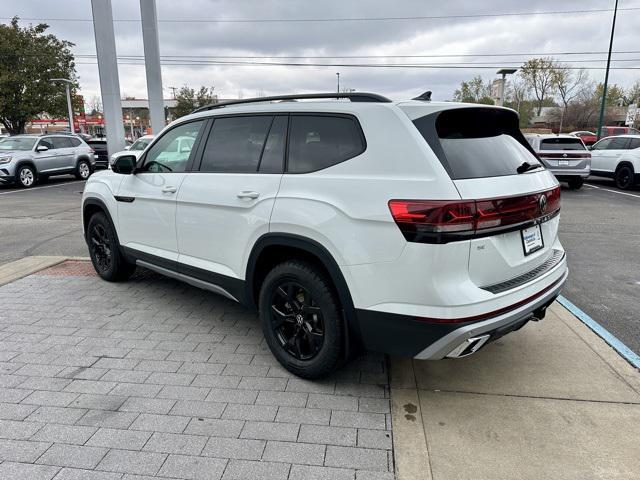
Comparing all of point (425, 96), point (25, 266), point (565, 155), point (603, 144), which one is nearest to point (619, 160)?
point (603, 144)

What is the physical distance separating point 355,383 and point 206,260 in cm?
154

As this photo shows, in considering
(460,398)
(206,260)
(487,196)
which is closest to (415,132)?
(487,196)

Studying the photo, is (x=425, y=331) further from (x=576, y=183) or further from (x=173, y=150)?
(x=576, y=183)

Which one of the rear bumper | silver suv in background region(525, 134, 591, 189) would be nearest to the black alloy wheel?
the rear bumper

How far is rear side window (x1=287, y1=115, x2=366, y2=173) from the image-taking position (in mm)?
2846

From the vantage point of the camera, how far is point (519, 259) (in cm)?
275

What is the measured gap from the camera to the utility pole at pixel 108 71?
13336 millimetres

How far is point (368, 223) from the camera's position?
258 cm

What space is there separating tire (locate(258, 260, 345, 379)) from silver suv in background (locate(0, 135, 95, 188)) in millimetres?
15168

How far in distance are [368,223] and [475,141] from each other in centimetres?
92

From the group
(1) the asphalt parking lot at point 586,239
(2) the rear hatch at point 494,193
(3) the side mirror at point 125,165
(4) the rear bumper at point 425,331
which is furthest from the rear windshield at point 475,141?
(3) the side mirror at point 125,165

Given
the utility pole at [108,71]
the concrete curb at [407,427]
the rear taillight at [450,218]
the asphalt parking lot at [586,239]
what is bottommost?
the asphalt parking lot at [586,239]

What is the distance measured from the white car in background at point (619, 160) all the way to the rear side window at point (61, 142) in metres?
18.5

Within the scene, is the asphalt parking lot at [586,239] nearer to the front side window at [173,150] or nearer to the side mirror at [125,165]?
the side mirror at [125,165]
